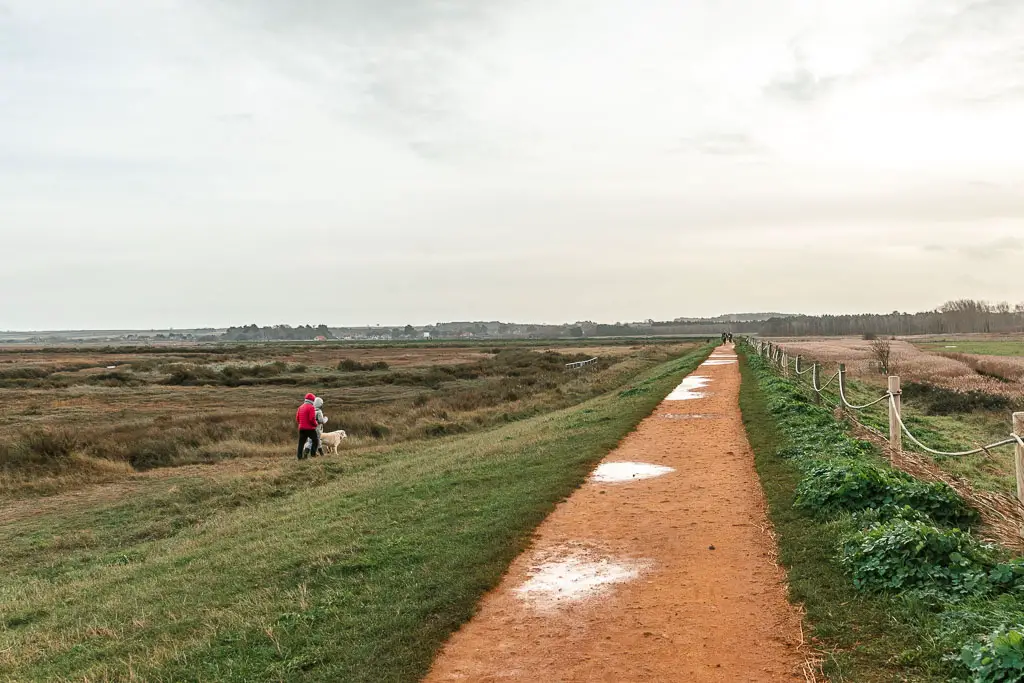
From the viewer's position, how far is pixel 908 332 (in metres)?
162

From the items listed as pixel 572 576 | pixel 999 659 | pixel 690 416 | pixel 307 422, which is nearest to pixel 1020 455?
pixel 999 659

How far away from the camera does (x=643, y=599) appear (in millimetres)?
5840

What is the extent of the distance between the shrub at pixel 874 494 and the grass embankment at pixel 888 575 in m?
0.01

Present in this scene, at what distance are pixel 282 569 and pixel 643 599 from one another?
4105mm

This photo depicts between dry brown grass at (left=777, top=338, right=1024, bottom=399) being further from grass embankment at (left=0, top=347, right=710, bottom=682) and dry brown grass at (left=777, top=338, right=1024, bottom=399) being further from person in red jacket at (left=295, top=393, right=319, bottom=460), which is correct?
person in red jacket at (left=295, top=393, right=319, bottom=460)

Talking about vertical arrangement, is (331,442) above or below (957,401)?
below

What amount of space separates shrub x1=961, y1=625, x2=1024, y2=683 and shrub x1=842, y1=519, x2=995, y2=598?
1.20m

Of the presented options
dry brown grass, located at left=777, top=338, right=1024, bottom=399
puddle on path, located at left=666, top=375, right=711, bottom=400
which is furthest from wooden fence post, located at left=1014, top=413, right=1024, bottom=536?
dry brown grass, located at left=777, top=338, right=1024, bottom=399

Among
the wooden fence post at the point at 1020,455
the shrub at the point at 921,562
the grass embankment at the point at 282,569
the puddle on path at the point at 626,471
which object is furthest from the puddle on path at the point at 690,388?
the shrub at the point at 921,562

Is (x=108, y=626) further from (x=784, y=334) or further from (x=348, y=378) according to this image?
(x=784, y=334)

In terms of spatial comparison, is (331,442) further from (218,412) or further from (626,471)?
(218,412)

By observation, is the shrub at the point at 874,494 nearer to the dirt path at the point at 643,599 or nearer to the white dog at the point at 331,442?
the dirt path at the point at 643,599

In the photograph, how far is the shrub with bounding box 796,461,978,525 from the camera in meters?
7.13

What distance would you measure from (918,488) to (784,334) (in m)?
177
